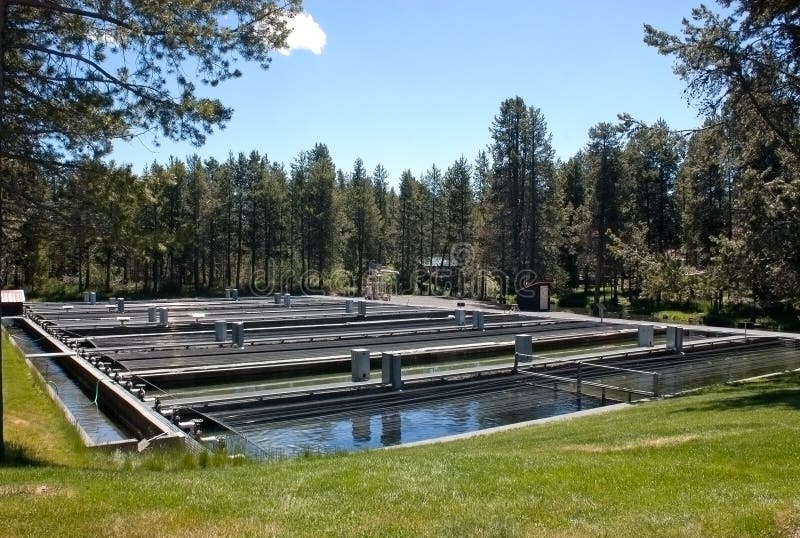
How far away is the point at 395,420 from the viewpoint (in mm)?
13883

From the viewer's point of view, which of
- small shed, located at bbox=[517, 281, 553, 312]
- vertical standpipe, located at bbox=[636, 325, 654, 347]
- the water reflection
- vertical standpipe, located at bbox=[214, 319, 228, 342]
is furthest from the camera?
small shed, located at bbox=[517, 281, 553, 312]

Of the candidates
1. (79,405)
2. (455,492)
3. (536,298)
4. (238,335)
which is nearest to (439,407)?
(79,405)

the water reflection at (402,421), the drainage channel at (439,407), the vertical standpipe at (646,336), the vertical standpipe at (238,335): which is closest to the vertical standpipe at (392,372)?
the drainage channel at (439,407)

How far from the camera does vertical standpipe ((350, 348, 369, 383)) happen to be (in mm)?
16391

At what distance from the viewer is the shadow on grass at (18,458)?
27.1 ft

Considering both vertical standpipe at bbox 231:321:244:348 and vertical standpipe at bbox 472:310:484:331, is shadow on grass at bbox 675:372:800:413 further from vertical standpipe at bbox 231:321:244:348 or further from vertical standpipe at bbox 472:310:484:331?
vertical standpipe at bbox 231:321:244:348

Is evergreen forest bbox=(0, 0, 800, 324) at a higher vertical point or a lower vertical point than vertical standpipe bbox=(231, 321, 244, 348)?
higher

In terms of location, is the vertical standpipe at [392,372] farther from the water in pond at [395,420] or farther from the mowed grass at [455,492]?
the mowed grass at [455,492]

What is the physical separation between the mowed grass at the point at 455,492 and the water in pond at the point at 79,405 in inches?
141

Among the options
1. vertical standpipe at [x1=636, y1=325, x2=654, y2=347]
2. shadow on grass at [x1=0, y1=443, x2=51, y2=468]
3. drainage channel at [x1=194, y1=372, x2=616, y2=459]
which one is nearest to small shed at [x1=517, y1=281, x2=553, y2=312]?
vertical standpipe at [x1=636, y1=325, x2=654, y2=347]

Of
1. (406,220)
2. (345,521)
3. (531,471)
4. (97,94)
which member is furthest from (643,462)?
(406,220)

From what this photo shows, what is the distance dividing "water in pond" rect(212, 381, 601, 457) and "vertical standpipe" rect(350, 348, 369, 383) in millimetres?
1603

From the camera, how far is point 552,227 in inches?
1886

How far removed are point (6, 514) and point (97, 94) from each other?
18.5ft
